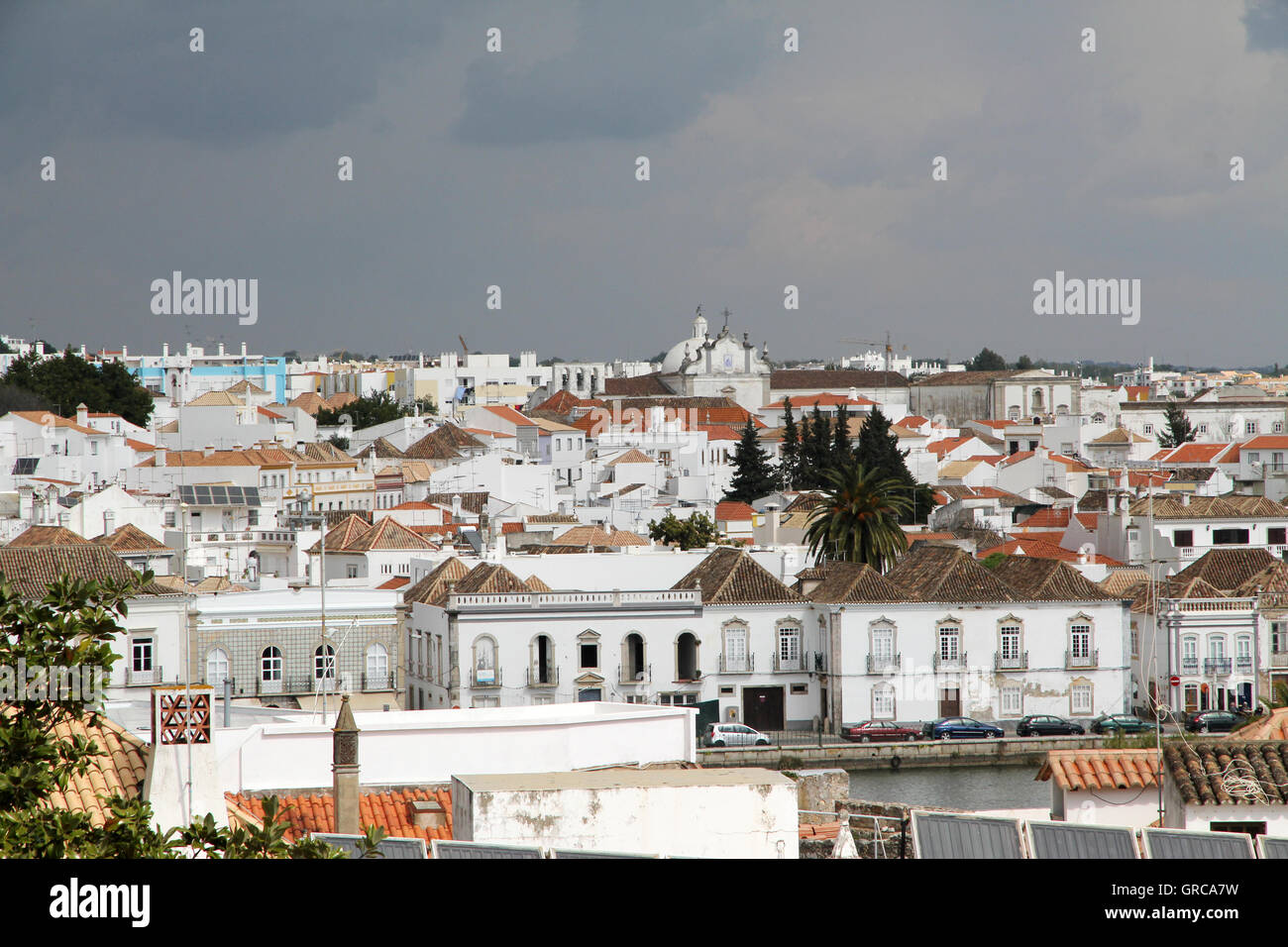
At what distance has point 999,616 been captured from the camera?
24.8 metres

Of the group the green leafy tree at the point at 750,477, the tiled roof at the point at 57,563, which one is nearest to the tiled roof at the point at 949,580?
the tiled roof at the point at 57,563

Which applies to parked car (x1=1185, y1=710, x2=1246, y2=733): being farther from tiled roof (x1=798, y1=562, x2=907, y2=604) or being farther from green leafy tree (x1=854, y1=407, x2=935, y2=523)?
green leafy tree (x1=854, y1=407, x2=935, y2=523)

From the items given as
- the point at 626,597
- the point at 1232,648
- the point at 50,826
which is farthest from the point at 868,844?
the point at 1232,648

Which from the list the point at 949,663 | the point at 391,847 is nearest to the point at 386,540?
the point at 949,663

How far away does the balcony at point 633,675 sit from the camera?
78.0 ft

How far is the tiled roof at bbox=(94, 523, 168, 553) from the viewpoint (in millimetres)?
27344

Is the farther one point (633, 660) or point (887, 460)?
point (887, 460)

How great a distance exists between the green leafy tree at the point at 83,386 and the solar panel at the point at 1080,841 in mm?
50219

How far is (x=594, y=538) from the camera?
30594mm

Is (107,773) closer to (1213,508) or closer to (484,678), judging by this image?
(484,678)

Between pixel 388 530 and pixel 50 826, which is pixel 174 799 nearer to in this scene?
pixel 50 826

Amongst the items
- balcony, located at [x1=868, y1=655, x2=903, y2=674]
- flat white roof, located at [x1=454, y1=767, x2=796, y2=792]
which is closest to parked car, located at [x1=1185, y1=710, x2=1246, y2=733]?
balcony, located at [x1=868, y1=655, x2=903, y2=674]

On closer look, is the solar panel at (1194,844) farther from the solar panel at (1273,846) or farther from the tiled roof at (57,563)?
the tiled roof at (57,563)

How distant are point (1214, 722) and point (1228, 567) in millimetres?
4156
